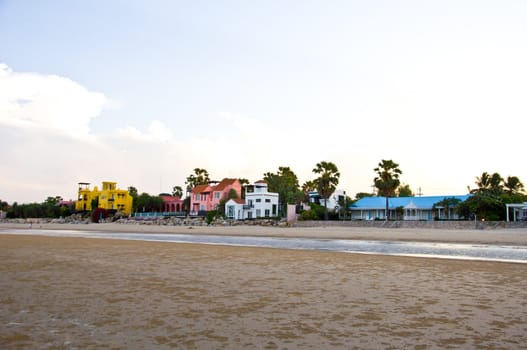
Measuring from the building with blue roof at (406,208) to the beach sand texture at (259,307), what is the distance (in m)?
49.9

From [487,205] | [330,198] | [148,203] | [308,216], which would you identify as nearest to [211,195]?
[148,203]

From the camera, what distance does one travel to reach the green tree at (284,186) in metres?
68.6

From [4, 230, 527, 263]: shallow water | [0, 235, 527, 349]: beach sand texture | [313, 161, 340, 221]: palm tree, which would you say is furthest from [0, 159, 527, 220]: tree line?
[0, 235, 527, 349]: beach sand texture

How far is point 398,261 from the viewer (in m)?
16.2

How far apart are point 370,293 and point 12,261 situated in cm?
1215

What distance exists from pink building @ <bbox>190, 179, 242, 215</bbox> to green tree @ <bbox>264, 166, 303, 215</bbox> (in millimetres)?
6098

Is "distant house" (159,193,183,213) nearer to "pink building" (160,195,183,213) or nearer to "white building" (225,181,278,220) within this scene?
"pink building" (160,195,183,213)

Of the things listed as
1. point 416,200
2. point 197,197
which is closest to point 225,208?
point 197,197

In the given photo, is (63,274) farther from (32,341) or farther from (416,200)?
(416,200)

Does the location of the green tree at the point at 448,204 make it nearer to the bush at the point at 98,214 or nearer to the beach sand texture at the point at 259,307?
the beach sand texture at the point at 259,307

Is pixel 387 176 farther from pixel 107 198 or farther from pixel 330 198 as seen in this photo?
pixel 107 198

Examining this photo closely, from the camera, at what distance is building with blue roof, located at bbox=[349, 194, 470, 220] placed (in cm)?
6084

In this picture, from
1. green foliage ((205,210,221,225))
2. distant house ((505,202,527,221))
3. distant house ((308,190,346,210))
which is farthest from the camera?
distant house ((308,190,346,210))

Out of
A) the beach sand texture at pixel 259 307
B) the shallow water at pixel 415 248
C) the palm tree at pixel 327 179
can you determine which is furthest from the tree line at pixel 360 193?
the beach sand texture at pixel 259 307
